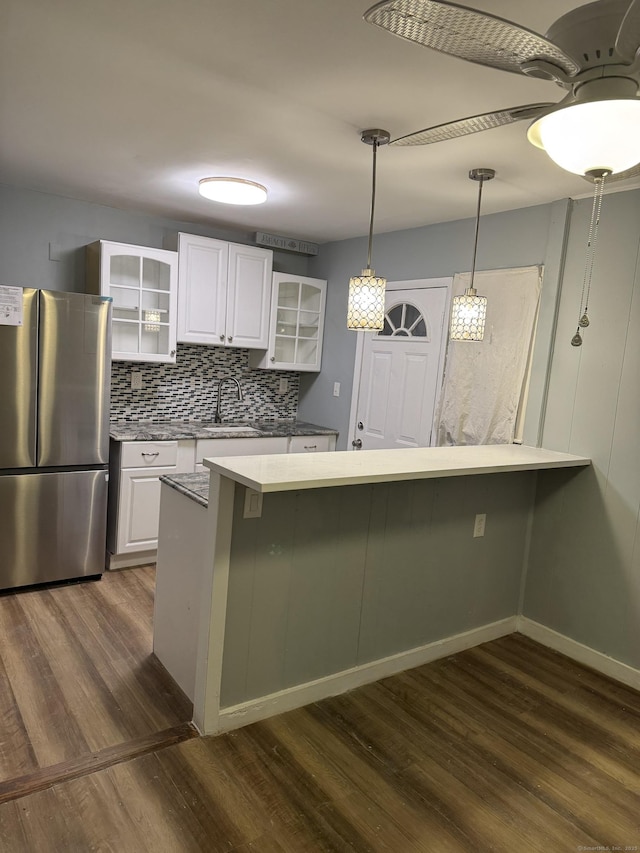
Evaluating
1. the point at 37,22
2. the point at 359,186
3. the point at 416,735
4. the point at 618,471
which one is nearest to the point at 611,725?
the point at 416,735

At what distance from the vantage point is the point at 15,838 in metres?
1.66

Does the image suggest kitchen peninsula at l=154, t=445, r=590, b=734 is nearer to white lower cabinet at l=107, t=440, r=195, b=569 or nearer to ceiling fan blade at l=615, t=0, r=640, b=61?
white lower cabinet at l=107, t=440, r=195, b=569

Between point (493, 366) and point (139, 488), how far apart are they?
2.30m

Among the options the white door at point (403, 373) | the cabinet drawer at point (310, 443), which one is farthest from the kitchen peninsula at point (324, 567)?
the cabinet drawer at point (310, 443)

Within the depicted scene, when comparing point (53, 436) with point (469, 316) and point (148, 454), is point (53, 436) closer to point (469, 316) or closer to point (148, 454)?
point (148, 454)

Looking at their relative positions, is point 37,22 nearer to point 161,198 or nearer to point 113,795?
point 161,198

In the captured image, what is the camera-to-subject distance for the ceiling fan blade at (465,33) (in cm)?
A: 103

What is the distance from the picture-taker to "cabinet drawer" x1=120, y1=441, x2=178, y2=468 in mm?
3645

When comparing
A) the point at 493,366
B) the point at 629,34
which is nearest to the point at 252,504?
the point at 629,34

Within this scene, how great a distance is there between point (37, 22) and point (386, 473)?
70.1 inches

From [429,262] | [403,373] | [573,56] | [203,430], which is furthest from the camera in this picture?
[203,430]

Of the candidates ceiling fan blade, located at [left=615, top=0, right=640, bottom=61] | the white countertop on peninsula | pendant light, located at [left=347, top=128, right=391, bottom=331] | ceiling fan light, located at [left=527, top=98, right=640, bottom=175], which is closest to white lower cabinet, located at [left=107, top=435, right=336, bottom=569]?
the white countertop on peninsula

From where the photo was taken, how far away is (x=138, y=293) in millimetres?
3863

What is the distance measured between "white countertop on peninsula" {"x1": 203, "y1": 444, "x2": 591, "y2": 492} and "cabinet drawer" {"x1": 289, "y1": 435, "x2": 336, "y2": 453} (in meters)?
1.71
